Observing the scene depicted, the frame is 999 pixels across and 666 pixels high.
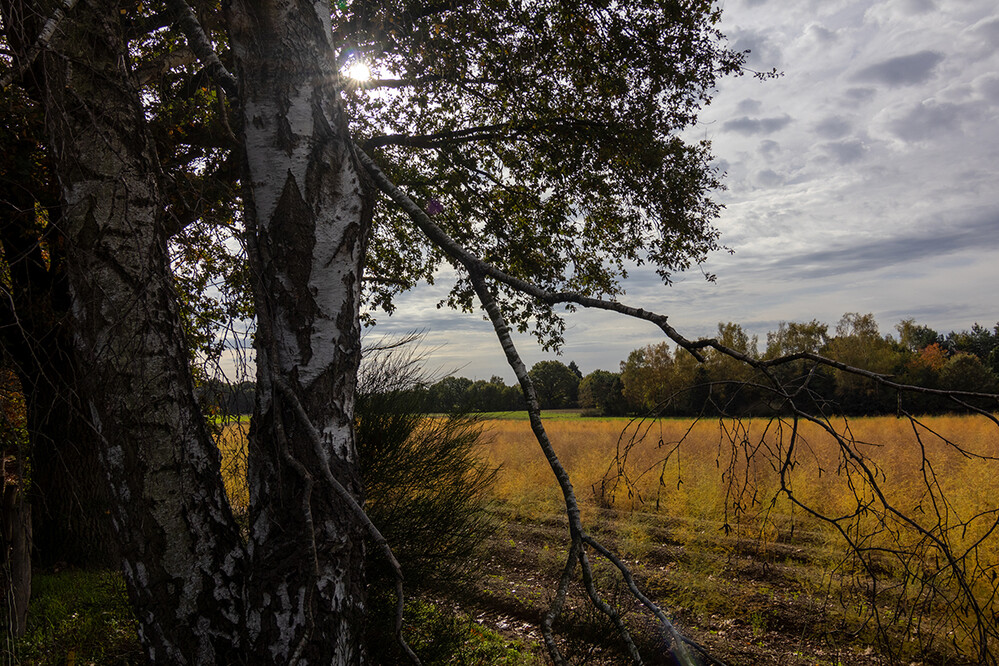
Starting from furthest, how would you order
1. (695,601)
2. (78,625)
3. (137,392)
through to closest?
(695,601)
(78,625)
(137,392)

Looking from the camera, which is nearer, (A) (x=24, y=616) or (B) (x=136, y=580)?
(B) (x=136, y=580)

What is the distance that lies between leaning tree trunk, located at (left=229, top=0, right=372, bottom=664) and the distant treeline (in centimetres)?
32

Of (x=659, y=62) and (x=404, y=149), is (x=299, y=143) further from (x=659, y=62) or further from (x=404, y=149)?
(x=404, y=149)

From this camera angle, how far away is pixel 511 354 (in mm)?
1424

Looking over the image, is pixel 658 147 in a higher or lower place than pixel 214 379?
higher

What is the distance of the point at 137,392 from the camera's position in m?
1.90

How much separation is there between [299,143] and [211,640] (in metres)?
1.82

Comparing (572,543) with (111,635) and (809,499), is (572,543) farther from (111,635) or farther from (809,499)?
(809,499)

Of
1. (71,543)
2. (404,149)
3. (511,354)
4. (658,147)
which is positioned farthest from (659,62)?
(71,543)

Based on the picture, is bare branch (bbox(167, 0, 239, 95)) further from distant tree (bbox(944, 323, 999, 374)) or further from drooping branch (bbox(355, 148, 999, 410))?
distant tree (bbox(944, 323, 999, 374))

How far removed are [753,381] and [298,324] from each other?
148 cm

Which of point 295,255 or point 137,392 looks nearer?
point 295,255

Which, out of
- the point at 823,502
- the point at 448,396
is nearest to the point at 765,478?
the point at 823,502

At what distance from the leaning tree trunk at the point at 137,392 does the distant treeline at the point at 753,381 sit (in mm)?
249
